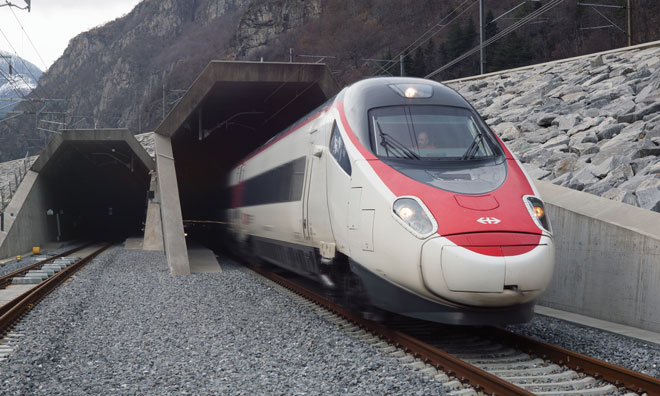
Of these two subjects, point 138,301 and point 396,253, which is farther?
point 138,301

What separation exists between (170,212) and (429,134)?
1034 centimetres

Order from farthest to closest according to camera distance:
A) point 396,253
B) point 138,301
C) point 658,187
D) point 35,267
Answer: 1. point 35,267
2. point 138,301
3. point 658,187
4. point 396,253

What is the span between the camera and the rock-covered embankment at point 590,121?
1066 centimetres

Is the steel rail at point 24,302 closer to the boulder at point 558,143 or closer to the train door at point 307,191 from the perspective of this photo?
the train door at point 307,191

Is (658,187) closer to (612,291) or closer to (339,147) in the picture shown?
(612,291)

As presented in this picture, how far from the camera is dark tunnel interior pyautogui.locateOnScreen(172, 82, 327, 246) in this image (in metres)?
18.5

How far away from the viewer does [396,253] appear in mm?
6105

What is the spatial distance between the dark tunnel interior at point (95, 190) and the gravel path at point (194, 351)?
22547 millimetres

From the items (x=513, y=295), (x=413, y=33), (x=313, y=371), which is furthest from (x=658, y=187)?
(x=413, y=33)

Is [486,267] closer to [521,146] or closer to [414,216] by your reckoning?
[414,216]

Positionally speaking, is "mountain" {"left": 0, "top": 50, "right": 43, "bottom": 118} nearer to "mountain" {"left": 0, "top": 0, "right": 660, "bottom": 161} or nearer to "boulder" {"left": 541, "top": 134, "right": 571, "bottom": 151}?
"mountain" {"left": 0, "top": 0, "right": 660, "bottom": 161}

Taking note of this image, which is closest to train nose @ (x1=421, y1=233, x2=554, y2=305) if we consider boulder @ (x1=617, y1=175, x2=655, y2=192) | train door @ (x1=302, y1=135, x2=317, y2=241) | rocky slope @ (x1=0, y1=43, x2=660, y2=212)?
train door @ (x1=302, y1=135, x2=317, y2=241)

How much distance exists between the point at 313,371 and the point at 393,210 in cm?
176

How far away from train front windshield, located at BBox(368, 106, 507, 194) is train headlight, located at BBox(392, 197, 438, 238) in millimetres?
373
